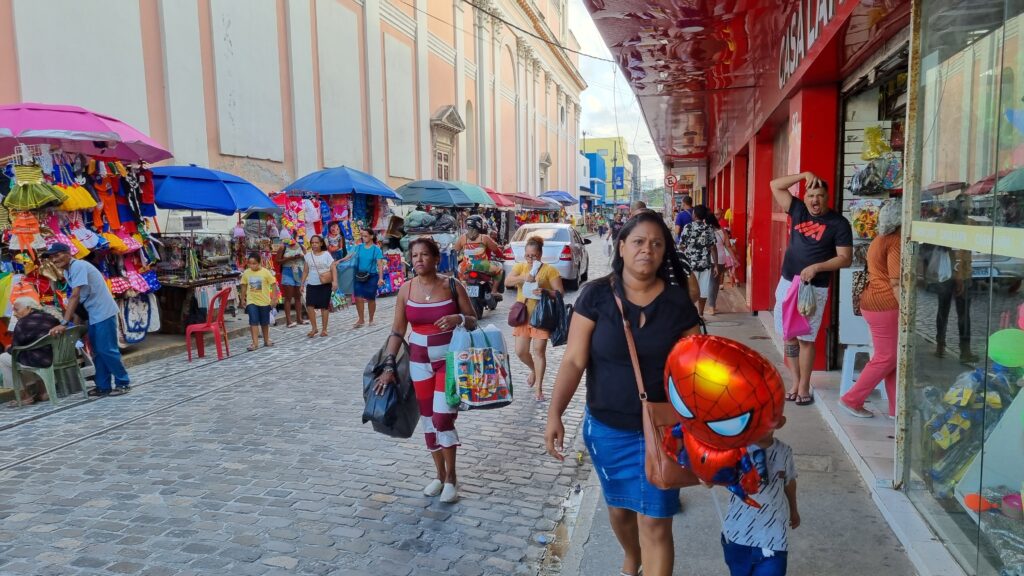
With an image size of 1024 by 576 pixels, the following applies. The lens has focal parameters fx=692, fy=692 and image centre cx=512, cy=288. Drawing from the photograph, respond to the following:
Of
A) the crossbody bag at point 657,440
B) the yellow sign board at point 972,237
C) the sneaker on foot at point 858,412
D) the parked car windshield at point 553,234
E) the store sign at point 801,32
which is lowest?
the sneaker on foot at point 858,412

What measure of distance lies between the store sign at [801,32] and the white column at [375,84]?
1531 centimetres


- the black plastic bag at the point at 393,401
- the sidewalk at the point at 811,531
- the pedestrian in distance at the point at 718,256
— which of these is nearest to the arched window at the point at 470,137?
the pedestrian in distance at the point at 718,256

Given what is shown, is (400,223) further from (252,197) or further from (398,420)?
(398,420)

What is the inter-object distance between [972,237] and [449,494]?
3.22 meters

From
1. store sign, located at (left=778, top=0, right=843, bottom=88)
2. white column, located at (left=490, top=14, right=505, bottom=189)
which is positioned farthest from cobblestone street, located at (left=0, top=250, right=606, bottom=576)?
white column, located at (left=490, top=14, right=505, bottom=189)

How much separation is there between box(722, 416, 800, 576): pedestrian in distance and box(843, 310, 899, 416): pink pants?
2.65m

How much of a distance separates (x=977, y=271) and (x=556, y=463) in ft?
10.4

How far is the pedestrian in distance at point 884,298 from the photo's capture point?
15.3ft

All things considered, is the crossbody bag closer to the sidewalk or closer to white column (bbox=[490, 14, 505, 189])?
the sidewalk

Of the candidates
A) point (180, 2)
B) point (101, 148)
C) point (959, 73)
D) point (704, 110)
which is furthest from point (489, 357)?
point (180, 2)

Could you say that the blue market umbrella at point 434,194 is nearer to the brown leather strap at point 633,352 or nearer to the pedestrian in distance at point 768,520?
the brown leather strap at point 633,352

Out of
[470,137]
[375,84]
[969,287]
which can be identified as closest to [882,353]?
[969,287]

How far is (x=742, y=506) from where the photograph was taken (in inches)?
103

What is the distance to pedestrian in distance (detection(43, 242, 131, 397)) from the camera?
23.6ft
